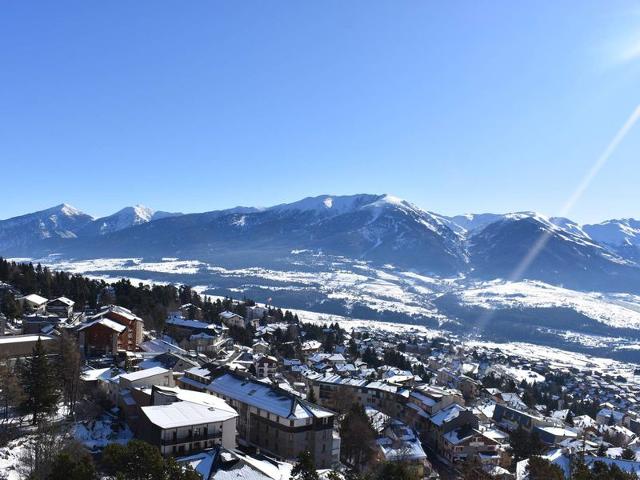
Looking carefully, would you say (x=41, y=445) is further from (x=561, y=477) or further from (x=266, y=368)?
(x=266, y=368)

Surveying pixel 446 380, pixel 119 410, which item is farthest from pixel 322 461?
pixel 446 380

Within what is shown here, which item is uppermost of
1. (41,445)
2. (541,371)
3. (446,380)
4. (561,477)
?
(41,445)

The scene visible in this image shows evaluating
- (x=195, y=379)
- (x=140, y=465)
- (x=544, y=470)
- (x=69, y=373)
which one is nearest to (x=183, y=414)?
(x=140, y=465)

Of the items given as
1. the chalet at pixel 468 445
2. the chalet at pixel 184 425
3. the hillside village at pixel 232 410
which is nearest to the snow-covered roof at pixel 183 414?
the chalet at pixel 184 425

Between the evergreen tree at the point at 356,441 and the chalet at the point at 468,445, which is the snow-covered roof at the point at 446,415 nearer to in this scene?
the chalet at the point at 468,445

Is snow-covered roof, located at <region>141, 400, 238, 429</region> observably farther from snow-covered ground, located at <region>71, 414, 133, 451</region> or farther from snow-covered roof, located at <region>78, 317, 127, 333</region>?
snow-covered roof, located at <region>78, 317, 127, 333</region>

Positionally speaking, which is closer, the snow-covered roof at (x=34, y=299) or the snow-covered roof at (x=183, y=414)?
the snow-covered roof at (x=183, y=414)

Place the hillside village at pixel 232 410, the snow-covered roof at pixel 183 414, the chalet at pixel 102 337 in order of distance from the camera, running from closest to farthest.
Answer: the hillside village at pixel 232 410 → the snow-covered roof at pixel 183 414 → the chalet at pixel 102 337
